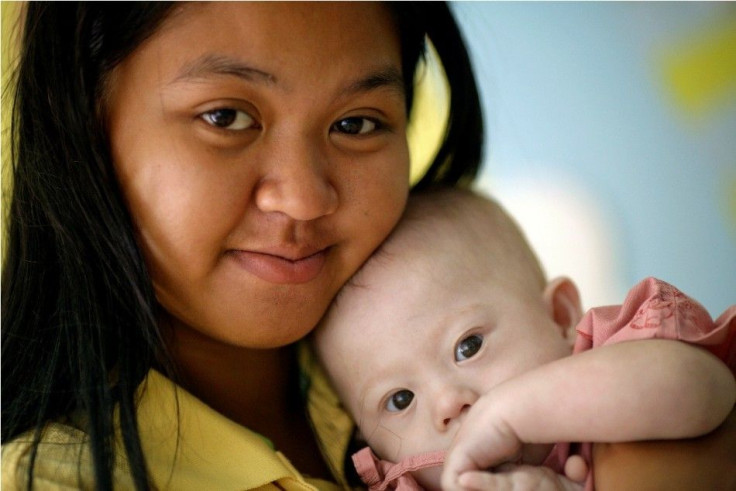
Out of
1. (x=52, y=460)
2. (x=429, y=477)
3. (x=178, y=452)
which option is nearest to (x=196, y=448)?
(x=178, y=452)

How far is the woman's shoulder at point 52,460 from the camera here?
0.93m

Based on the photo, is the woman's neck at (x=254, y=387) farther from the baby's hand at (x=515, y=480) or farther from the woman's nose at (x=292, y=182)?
the baby's hand at (x=515, y=480)

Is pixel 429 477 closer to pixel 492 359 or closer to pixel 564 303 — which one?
pixel 492 359

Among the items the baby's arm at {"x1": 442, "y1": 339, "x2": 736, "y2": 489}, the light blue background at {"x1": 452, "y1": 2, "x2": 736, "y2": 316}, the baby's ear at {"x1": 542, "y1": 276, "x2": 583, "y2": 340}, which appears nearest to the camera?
the baby's arm at {"x1": 442, "y1": 339, "x2": 736, "y2": 489}

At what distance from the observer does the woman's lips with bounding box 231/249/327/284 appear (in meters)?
1.13

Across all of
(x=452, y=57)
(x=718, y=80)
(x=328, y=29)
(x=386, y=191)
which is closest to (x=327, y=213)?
(x=386, y=191)

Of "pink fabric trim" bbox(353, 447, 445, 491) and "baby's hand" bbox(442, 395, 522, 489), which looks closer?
"baby's hand" bbox(442, 395, 522, 489)

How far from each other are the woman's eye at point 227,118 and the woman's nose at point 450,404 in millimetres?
410

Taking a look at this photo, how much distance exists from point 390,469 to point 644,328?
14.9 inches

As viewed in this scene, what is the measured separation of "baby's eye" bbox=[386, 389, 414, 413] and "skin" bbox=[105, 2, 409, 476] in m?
0.15

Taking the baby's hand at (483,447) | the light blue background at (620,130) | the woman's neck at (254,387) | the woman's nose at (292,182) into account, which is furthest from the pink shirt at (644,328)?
the light blue background at (620,130)

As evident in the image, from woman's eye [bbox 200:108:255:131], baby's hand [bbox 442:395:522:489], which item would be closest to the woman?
woman's eye [bbox 200:108:255:131]

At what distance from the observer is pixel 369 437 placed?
3.95ft

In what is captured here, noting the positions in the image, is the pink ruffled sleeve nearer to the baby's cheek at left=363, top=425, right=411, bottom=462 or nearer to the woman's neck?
the baby's cheek at left=363, top=425, right=411, bottom=462
